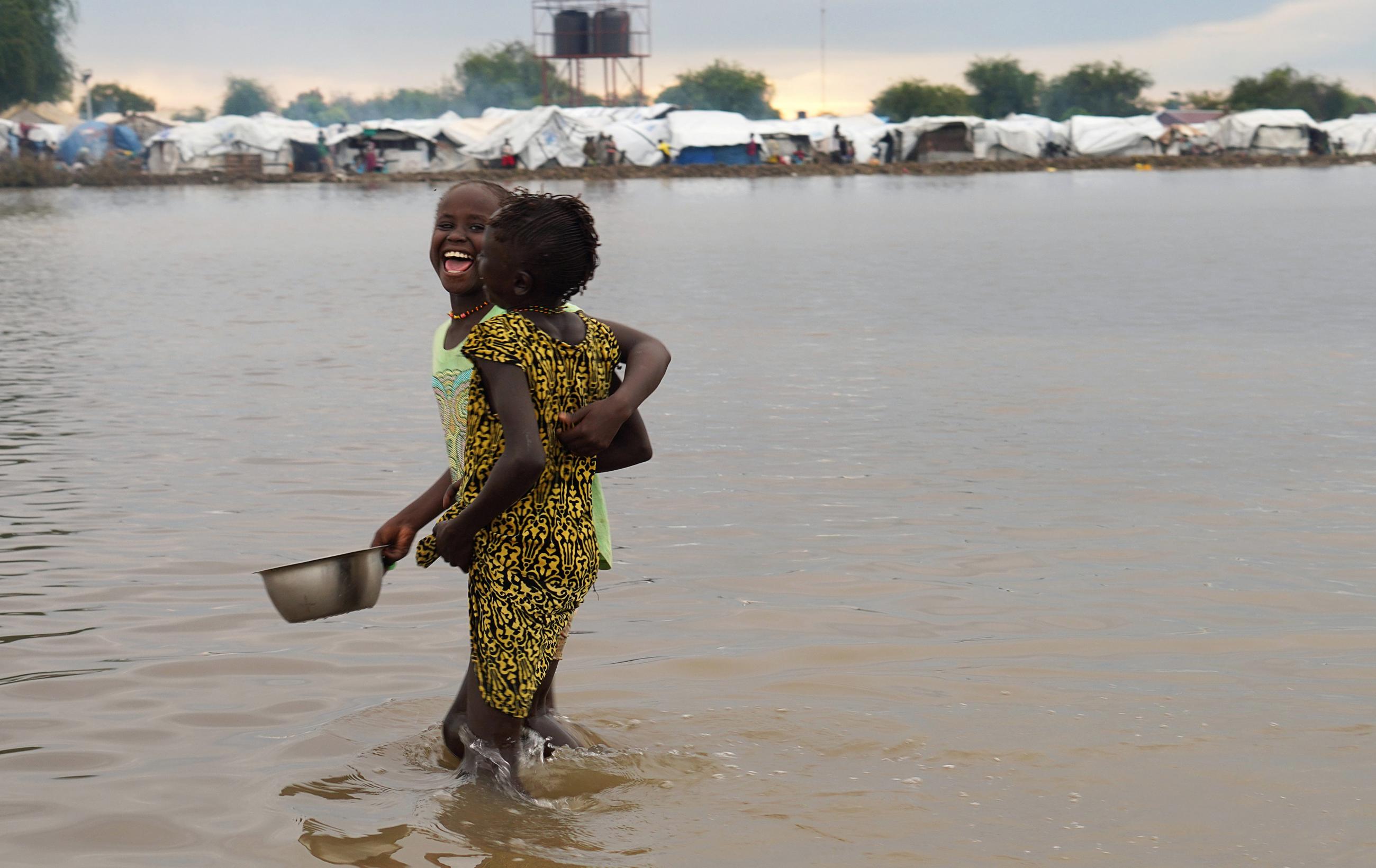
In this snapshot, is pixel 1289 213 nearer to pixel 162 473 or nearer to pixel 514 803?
pixel 162 473

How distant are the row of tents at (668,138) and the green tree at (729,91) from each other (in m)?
48.9

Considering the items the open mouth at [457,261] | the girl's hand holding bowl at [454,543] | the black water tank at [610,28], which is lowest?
the girl's hand holding bowl at [454,543]

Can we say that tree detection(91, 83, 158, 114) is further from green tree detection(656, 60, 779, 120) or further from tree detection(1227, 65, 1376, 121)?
tree detection(1227, 65, 1376, 121)

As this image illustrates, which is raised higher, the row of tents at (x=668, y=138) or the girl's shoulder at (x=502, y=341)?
the row of tents at (x=668, y=138)

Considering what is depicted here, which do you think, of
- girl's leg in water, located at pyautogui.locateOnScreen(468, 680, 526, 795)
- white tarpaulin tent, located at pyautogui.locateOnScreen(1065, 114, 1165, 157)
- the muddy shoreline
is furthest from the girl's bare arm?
white tarpaulin tent, located at pyautogui.locateOnScreen(1065, 114, 1165, 157)

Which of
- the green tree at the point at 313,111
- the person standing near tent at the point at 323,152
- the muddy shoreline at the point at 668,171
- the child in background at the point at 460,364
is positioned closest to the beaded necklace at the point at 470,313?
the child in background at the point at 460,364

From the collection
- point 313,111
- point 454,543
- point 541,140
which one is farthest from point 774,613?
point 313,111

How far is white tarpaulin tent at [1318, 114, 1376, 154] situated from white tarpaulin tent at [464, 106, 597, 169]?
32808mm

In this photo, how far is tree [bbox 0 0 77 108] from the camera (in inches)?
2328

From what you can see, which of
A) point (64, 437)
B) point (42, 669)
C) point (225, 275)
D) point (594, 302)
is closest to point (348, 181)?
point (225, 275)

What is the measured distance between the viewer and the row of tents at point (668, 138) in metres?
57.4

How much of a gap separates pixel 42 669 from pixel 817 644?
2216 millimetres

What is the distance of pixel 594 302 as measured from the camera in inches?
577

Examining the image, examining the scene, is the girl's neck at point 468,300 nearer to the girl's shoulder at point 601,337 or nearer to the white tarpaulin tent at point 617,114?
the girl's shoulder at point 601,337
